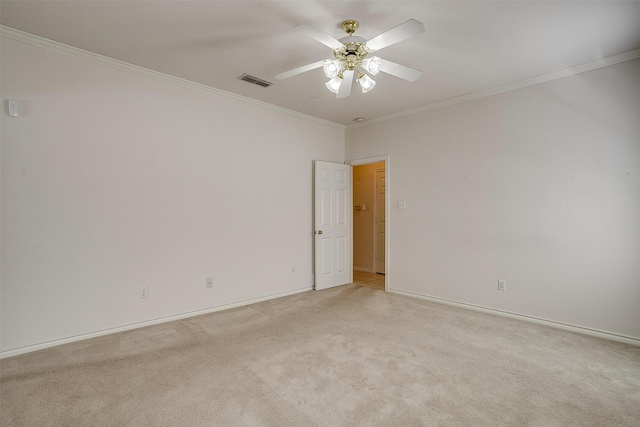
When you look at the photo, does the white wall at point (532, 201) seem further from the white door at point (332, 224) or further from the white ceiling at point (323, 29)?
the white door at point (332, 224)

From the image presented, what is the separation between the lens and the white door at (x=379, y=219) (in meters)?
6.48

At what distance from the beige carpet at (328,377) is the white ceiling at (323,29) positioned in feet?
9.08

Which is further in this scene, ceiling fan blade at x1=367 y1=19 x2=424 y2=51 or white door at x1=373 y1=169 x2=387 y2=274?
white door at x1=373 y1=169 x2=387 y2=274

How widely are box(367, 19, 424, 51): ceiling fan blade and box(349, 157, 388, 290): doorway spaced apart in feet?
13.8

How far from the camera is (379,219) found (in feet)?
21.5

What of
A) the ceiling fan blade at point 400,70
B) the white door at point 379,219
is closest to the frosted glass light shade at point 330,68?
the ceiling fan blade at point 400,70

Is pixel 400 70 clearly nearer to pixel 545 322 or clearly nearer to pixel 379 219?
pixel 545 322

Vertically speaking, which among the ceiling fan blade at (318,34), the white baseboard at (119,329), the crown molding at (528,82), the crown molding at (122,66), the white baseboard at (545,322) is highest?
the crown molding at (122,66)

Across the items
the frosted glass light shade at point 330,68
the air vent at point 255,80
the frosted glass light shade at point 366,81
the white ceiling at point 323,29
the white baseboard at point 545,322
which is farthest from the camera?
the air vent at point 255,80

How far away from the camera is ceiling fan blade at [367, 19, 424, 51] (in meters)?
1.91

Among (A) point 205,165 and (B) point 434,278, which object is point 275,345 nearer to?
(A) point 205,165

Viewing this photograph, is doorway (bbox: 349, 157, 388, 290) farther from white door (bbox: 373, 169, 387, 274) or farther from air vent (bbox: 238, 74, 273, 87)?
air vent (bbox: 238, 74, 273, 87)

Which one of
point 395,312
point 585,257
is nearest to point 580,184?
point 585,257

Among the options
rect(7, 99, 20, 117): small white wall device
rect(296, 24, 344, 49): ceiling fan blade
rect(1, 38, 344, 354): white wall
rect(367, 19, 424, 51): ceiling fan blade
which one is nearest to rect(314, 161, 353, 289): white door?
rect(1, 38, 344, 354): white wall
